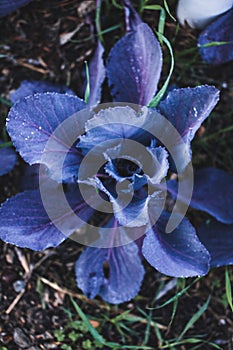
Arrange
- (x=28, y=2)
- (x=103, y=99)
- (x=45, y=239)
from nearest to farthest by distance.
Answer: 1. (x=45, y=239)
2. (x=28, y=2)
3. (x=103, y=99)

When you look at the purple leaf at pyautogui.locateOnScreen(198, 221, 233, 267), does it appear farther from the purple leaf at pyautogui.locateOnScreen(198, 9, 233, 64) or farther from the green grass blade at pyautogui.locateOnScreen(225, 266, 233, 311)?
the purple leaf at pyautogui.locateOnScreen(198, 9, 233, 64)

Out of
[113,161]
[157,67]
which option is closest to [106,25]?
[157,67]

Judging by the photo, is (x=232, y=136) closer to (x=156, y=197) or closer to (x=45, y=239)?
(x=156, y=197)

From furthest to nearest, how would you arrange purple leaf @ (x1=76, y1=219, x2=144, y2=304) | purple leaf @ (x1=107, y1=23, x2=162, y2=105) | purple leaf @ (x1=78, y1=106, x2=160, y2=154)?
purple leaf @ (x1=76, y1=219, x2=144, y2=304)
purple leaf @ (x1=107, y1=23, x2=162, y2=105)
purple leaf @ (x1=78, y1=106, x2=160, y2=154)

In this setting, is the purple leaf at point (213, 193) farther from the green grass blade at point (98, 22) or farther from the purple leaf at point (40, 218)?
the green grass blade at point (98, 22)

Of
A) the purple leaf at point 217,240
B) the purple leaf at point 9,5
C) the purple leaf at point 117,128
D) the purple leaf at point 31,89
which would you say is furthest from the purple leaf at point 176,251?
the purple leaf at point 9,5

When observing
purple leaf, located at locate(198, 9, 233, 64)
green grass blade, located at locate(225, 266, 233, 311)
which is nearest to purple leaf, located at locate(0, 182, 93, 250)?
green grass blade, located at locate(225, 266, 233, 311)
